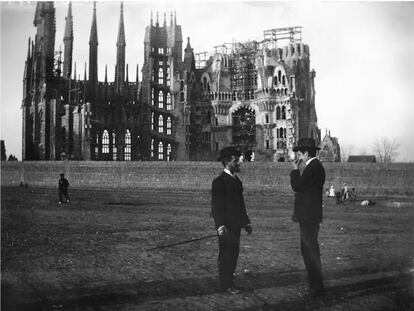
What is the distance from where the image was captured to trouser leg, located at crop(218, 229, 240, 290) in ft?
23.8

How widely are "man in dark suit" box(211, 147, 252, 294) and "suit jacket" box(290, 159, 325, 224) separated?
829mm

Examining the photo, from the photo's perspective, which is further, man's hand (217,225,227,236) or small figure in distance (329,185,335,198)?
small figure in distance (329,185,335,198)

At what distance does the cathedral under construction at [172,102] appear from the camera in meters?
47.2

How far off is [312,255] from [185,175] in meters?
27.2

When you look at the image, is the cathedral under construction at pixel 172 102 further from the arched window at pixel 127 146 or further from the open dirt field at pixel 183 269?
the open dirt field at pixel 183 269

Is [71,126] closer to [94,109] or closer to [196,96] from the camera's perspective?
[94,109]

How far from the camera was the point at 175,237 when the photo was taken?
1069 centimetres

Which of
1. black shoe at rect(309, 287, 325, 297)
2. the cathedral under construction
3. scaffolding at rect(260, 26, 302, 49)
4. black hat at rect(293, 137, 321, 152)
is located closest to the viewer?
black shoe at rect(309, 287, 325, 297)

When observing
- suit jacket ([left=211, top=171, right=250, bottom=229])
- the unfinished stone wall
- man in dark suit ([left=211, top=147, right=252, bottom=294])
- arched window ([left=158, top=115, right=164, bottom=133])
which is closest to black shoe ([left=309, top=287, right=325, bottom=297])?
man in dark suit ([left=211, top=147, right=252, bottom=294])

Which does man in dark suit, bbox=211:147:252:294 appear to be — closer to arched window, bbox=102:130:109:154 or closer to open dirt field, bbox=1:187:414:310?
open dirt field, bbox=1:187:414:310

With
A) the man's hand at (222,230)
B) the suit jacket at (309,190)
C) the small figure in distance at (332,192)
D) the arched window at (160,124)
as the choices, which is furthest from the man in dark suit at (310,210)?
the arched window at (160,124)

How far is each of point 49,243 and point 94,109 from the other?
46245 mm

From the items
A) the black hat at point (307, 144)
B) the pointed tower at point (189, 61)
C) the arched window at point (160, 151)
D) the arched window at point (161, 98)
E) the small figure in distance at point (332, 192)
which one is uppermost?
the pointed tower at point (189, 61)

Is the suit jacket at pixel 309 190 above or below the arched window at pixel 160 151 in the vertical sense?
below
